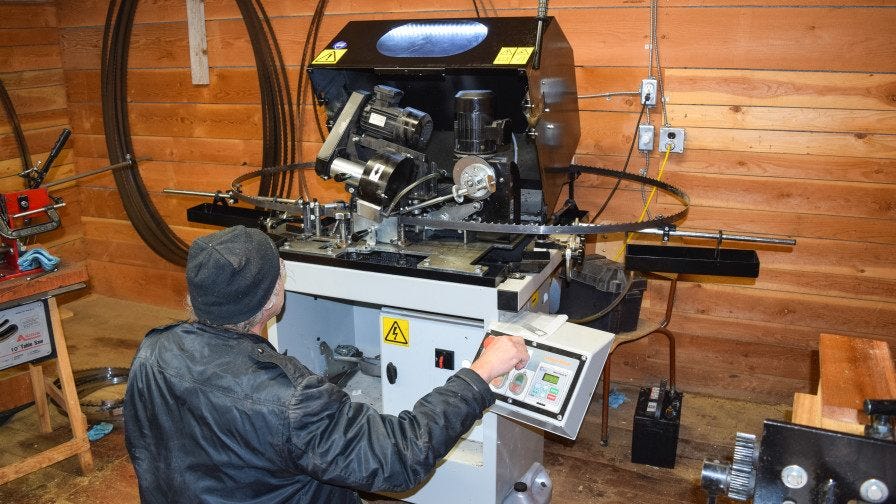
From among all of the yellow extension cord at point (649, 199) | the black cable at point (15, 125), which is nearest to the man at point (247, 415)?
the yellow extension cord at point (649, 199)

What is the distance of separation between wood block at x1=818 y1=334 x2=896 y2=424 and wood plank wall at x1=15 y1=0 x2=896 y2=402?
168cm

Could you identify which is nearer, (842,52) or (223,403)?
(223,403)

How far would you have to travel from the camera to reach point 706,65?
111 inches

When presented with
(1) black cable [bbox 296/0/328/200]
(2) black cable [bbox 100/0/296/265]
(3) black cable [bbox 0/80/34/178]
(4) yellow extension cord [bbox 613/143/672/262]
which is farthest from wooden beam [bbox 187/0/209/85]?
(4) yellow extension cord [bbox 613/143/672/262]

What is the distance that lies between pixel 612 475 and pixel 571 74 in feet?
4.64

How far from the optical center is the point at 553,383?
5.71 ft

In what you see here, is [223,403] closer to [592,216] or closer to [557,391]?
[557,391]

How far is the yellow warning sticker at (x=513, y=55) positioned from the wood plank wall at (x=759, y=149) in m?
0.98

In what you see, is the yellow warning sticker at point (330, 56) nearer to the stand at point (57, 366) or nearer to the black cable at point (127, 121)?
the stand at point (57, 366)

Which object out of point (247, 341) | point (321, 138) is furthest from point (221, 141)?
point (247, 341)

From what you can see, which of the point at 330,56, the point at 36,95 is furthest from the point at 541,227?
the point at 36,95

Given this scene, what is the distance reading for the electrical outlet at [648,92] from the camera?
287 cm

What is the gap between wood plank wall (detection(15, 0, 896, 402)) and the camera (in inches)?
106

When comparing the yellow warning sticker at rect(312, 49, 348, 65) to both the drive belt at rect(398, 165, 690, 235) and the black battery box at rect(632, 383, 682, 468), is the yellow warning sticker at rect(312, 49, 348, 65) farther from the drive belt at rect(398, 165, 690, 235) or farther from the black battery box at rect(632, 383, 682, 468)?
the black battery box at rect(632, 383, 682, 468)
